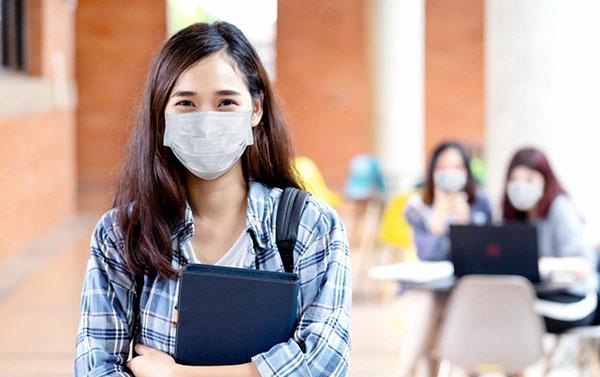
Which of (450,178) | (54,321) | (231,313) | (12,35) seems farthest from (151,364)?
(12,35)

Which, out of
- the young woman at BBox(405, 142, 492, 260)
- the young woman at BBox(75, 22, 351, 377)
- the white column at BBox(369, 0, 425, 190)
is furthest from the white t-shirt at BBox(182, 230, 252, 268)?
the white column at BBox(369, 0, 425, 190)

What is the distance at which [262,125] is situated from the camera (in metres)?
2.31

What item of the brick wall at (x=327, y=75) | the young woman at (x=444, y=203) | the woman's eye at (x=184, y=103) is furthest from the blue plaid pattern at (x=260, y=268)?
the brick wall at (x=327, y=75)

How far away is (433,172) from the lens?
7.04 meters

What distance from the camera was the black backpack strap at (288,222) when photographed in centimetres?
216

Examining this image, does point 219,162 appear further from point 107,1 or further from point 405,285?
point 107,1

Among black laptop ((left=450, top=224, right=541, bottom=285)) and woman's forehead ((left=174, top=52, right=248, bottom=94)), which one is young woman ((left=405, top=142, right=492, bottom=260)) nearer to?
black laptop ((left=450, top=224, right=541, bottom=285))

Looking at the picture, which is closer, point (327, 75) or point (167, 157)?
point (167, 157)

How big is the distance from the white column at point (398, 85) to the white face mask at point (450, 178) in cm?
684

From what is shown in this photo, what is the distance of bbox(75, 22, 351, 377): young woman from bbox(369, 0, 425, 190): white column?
38.4 ft

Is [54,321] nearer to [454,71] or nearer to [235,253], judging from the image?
[235,253]

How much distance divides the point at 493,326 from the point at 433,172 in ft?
4.69

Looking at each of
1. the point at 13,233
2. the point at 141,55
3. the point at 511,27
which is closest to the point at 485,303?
the point at 511,27

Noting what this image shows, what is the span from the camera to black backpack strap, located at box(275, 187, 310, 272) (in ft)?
7.10
